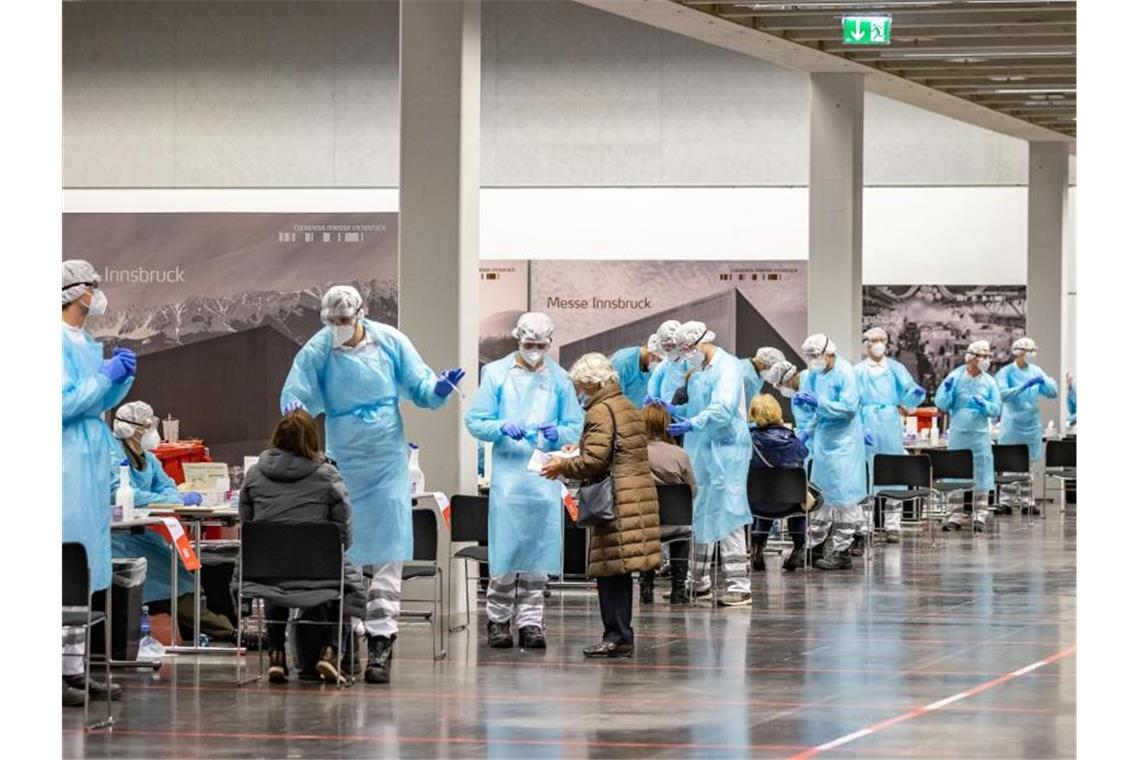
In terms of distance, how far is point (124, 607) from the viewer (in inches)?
343

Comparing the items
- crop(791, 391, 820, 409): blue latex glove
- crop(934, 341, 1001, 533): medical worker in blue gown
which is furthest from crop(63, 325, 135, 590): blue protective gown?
crop(934, 341, 1001, 533): medical worker in blue gown

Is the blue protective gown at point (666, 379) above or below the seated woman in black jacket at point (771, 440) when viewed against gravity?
above

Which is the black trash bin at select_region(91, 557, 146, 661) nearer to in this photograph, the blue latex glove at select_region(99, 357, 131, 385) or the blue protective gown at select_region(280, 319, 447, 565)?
the blue protective gown at select_region(280, 319, 447, 565)

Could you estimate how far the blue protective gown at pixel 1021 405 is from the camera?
763 inches

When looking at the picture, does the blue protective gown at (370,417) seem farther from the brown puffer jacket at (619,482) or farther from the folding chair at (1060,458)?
the folding chair at (1060,458)

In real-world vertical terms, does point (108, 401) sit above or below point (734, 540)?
above

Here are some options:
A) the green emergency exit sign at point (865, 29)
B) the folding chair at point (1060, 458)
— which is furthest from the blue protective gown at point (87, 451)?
the folding chair at point (1060, 458)

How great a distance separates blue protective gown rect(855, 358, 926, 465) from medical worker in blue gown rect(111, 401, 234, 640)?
302 inches

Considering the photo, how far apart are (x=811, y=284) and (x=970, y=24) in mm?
2937

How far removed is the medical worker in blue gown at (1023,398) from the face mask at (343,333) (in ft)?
36.5
